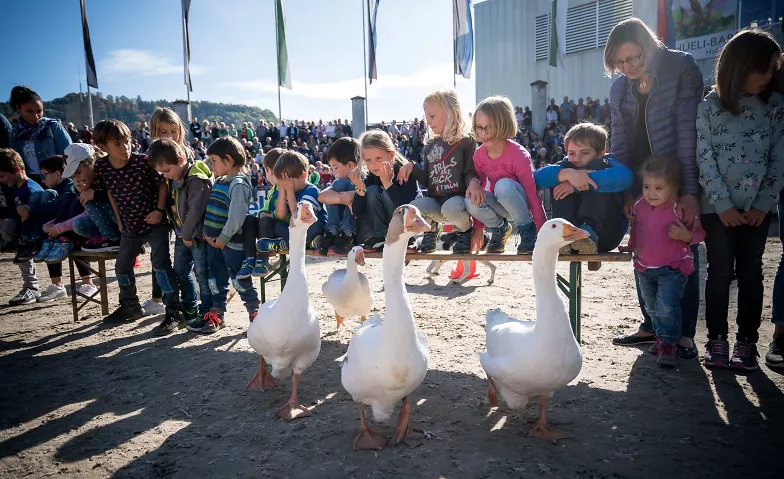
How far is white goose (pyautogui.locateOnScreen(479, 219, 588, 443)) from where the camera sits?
7.95ft

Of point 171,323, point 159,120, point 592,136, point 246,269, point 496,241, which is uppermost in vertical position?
point 159,120

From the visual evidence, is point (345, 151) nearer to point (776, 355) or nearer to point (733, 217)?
point (733, 217)

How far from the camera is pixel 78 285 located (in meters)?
6.63

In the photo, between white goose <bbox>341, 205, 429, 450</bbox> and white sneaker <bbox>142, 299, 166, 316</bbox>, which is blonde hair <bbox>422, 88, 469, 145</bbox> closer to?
white goose <bbox>341, 205, 429, 450</bbox>

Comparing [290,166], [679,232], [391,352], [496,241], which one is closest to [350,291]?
[290,166]

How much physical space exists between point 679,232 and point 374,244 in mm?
2376

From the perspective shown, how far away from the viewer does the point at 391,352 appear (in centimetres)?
243

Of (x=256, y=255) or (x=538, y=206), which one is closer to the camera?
(x=538, y=206)

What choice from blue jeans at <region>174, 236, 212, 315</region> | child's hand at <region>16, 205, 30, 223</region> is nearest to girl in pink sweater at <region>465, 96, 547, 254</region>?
blue jeans at <region>174, 236, 212, 315</region>

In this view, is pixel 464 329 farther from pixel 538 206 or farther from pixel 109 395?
pixel 109 395

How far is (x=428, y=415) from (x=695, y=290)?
2.28 m

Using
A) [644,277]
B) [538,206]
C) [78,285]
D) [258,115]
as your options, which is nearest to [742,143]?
[644,277]

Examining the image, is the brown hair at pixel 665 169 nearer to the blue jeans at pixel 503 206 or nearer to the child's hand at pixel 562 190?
the child's hand at pixel 562 190

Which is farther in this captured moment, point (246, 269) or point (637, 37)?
point (246, 269)
